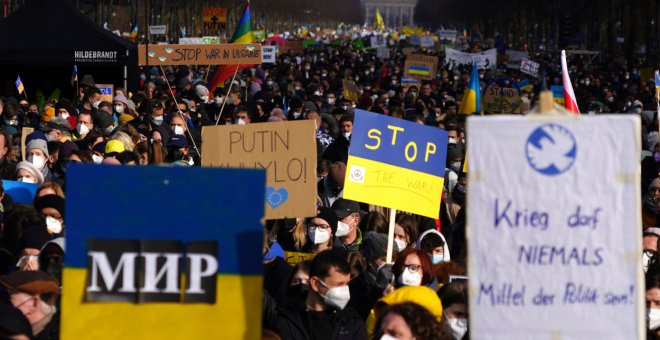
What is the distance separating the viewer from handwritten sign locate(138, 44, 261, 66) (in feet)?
49.0

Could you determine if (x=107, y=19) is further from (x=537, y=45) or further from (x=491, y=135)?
(x=491, y=135)

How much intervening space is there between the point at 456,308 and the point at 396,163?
2.64m

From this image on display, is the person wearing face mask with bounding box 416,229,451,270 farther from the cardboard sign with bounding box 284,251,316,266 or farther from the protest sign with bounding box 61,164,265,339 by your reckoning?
the protest sign with bounding box 61,164,265,339

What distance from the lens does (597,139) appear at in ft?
13.8

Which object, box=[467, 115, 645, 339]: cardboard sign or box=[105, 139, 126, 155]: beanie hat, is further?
box=[105, 139, 126, 155]: beanie hat

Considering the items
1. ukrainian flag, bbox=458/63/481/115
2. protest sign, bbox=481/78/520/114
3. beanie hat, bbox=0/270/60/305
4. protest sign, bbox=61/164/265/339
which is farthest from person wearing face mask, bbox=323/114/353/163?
protest sign, bbox=61/164/265/339

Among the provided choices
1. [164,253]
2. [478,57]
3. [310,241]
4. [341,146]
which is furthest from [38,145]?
[478,57]

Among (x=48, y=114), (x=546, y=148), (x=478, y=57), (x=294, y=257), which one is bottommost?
(x=294, y=257)

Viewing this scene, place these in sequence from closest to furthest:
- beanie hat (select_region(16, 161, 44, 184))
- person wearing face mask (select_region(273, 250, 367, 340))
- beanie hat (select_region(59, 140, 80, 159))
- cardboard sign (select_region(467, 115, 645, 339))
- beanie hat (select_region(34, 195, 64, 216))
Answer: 1. cardboard sign (select_region(467, 115, 645, 339))
2. person wearing face mask (select_region(273, 250, 367, 340))
3. beanie hat (select_region(34, 195, 64, 216))
4. beanie hat (select_region(16, 161, 44, 184))
5. beanie hat (select_region(59, 140, 80, 159))

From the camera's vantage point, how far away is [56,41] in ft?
70.7

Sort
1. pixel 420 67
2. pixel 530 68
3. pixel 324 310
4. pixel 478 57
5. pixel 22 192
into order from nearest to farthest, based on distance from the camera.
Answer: pixel 324 310, pixel 22 192, pixel 530 68, pixel 420 67, pixel 478 57

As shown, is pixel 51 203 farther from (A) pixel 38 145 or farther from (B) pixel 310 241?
(A) pixel 38 145

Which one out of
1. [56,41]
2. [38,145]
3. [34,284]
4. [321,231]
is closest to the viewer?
[34,284]

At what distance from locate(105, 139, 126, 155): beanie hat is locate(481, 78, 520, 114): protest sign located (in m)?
10.5
